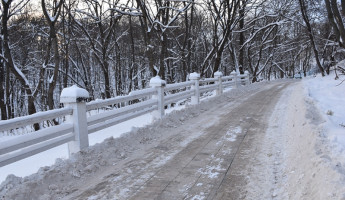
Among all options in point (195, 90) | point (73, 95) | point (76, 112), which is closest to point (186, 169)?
point (76, 112)

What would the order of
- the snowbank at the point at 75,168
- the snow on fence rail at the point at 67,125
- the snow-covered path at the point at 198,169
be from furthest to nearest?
the snow on fence rail at the point at 67,125, the snowbank at the point at 75,168, the snow-covered path at the point at 198,169

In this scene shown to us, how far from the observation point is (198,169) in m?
4.21

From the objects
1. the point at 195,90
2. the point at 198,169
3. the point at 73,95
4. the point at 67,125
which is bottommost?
the point at 198,169

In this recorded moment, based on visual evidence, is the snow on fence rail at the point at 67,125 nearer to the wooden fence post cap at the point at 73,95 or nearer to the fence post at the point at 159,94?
the wooden fence post cap at the point at 73,95

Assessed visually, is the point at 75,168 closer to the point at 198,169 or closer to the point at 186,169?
the point at 186,169

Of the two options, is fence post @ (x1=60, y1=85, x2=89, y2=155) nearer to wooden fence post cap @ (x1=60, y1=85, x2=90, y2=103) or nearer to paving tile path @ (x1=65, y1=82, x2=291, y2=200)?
wooden fence post cap @ (x1=60, y1=85, x2=90, y2=103)

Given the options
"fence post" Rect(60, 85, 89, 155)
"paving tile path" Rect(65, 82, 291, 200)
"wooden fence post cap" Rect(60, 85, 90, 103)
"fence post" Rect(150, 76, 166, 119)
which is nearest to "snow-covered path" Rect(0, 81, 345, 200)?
"paving tile path" Rect(65, 82, 291, 200)

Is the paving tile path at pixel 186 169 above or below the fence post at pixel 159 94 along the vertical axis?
below

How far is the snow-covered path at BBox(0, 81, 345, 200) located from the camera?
11.2 ft

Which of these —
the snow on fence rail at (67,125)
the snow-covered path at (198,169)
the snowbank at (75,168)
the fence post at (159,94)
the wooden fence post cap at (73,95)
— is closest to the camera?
the snow-covered path at (198,169)

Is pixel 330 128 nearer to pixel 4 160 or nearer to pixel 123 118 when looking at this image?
pixel 123 118

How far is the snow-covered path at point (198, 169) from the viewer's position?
343cm

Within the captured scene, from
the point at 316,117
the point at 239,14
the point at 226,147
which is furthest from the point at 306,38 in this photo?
the point at 226,147

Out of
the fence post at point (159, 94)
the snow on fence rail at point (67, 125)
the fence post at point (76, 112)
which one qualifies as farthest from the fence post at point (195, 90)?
the fence post at point (76, 112)
